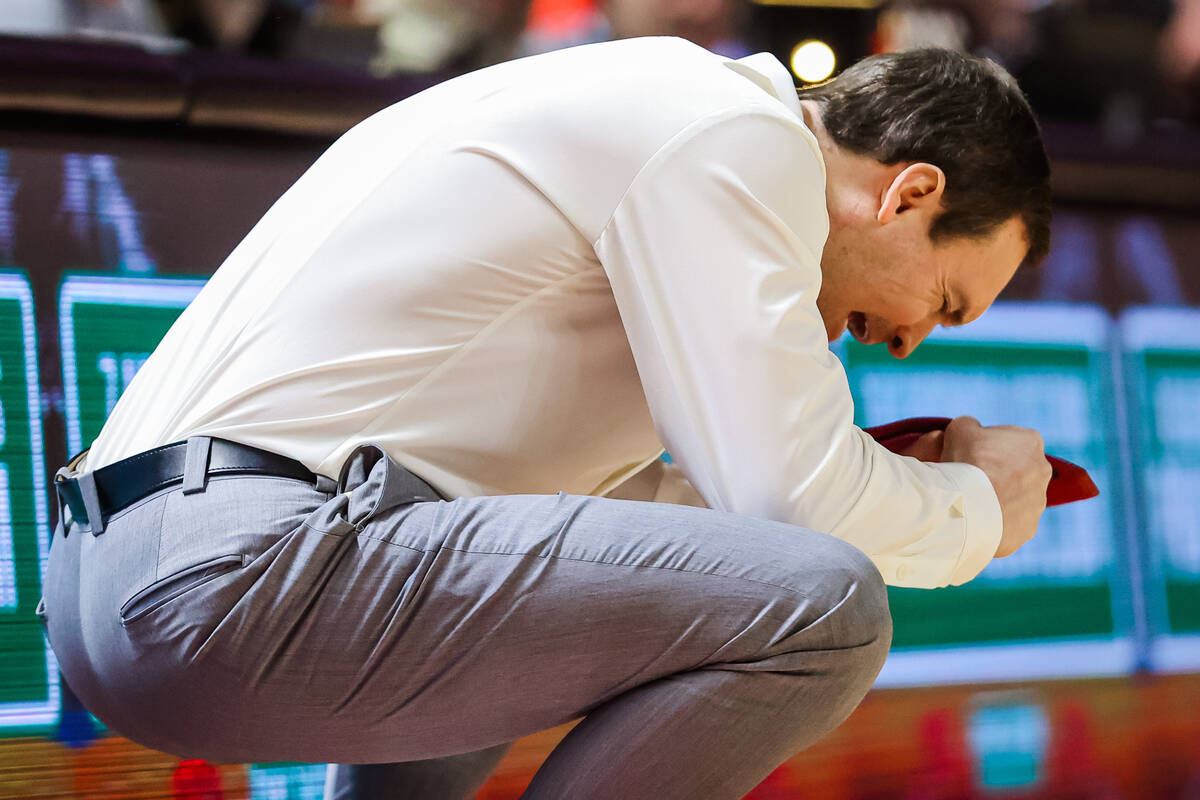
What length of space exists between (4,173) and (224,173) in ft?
0.79

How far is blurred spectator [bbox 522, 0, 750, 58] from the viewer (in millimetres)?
1933

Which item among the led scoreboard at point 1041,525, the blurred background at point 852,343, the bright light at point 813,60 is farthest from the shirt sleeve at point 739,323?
the bright light at point 813,60

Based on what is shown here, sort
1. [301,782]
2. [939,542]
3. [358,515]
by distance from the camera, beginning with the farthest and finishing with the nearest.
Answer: [301,782] < [939,542] < [358,515]

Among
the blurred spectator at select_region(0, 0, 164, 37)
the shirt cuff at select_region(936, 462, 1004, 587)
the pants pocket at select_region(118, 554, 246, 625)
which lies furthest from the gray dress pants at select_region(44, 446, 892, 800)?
the blurred spectator at select_region(0, 0, 164, 37)

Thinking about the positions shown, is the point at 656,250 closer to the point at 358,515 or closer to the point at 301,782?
the point at 358,515

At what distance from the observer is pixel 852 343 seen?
170 cm

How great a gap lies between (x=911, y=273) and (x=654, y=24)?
112cm

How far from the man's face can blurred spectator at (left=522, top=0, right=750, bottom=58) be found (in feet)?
3.46

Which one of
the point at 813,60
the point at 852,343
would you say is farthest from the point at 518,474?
the point at 813,60

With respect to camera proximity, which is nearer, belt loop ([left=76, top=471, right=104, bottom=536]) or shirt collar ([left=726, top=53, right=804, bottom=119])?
belt loop ([left=76, top=471, right=104, bottom=536])

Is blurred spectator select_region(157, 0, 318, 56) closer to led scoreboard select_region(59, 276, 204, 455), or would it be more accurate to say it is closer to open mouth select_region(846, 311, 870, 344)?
led scoreboard select_region(59, 276, 204, 455)

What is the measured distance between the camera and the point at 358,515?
28.0 inches

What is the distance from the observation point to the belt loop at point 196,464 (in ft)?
2.35

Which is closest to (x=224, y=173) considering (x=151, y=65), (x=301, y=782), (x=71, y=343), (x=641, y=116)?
(x=151, y=65)
